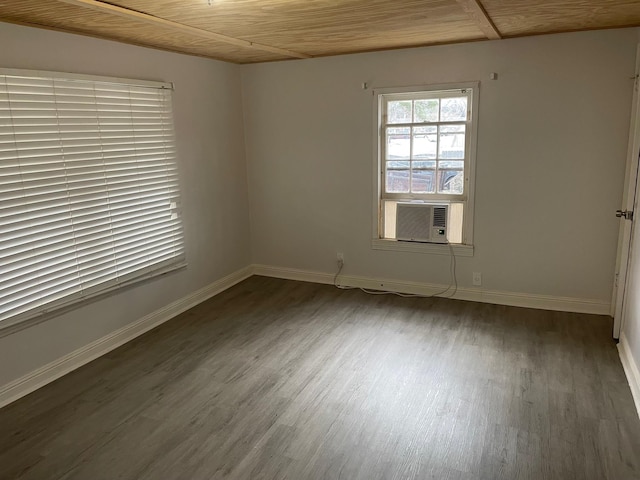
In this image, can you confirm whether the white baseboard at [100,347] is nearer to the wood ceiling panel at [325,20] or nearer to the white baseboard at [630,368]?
the wood ceiling panel at [325,20]

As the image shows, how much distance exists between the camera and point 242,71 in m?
4.91

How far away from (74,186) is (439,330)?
289cm

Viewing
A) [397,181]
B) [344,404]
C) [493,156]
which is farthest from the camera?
[397,181]

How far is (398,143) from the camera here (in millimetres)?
4438

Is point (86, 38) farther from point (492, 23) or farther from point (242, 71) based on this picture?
point (492, 23)

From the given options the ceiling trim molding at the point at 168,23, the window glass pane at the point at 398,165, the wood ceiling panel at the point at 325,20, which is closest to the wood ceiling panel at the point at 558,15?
the wood ceiling panel at the point at 325,20

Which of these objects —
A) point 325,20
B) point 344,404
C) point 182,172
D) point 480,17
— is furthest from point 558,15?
point 182,172

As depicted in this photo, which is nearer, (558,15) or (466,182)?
(558,15)

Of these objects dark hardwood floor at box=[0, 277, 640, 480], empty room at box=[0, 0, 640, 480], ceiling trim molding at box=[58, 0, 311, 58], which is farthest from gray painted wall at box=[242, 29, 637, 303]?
ceiling trim molding at box=[58, 0, 311, 58]

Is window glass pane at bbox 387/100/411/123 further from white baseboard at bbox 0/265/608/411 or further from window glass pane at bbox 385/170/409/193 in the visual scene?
white baseboard at bbox 0/265/608/411

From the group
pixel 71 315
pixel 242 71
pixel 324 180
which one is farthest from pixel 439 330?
pixel 242 71

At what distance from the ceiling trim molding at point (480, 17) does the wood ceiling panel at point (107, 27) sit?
71.2 inches

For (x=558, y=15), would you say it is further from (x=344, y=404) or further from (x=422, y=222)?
(x=344, y=404)

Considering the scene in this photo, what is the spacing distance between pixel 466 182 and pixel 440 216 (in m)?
0.38
